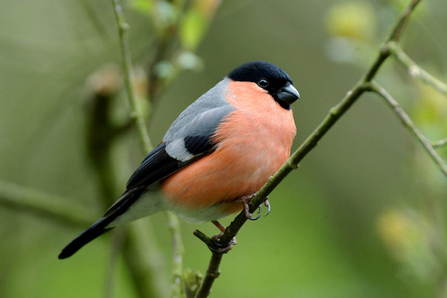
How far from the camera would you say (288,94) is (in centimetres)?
338

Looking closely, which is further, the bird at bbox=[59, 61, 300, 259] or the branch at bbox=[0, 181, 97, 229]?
the branch at bbox=[0, 181, 97, 229]

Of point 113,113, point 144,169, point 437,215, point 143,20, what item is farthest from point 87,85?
point 437,215

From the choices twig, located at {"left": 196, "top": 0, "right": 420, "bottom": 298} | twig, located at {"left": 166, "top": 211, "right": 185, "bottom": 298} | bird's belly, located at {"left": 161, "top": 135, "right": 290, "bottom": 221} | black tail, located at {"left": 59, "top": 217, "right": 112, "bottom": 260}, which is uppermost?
twig, located at {"left": 196, "top": 0, "right": 420, "bottom": 298}

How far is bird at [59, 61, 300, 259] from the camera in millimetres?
3096

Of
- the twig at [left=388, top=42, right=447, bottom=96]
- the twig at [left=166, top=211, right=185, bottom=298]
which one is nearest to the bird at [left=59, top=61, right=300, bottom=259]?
the twig at [left=166, top=211, right=185, bottom=298]

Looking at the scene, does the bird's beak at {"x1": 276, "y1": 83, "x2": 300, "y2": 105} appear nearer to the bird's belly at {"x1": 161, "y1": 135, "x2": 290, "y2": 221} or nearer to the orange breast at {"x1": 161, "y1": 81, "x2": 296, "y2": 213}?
the orange breast at {"x1": 161, "y1": 81, "x2": 296, "y2": 213}

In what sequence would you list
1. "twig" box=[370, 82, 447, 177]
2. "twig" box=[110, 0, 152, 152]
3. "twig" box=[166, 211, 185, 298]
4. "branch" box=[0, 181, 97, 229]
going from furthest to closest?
1. "branch" box=[0, 181, 97, 229]
2. "twig" box=[110, 0, 152, 152]
3. "twig" box=[166, 211, 185, 298]
4. "twig" box=[370, 82, 447, 177]

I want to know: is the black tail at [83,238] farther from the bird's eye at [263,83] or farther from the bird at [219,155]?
the bird's eye at [263,83]

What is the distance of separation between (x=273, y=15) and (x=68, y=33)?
3.01 meters

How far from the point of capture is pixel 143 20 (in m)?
5.32

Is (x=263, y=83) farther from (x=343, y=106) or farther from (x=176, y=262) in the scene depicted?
(x=343, y=106)

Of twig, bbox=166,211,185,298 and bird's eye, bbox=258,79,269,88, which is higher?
bird's eye, bbox=258,79,269,88

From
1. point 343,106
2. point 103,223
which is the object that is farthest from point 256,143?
point 343,106

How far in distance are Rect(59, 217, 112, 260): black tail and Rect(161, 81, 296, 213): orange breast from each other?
0.53 metres
